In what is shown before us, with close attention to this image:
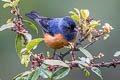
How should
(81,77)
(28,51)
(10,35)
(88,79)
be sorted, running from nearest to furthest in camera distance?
(28,51)
(10,35)
(81,77)
(88,79)

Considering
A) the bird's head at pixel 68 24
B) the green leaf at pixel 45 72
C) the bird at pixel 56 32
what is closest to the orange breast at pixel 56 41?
the bird at pixel 56 32

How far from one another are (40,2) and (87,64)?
5.56m

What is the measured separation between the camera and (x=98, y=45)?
7.70 metres

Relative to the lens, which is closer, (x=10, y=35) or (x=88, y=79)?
(x=10, y=35)

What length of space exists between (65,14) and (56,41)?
3.42m

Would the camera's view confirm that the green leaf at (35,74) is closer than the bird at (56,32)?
Yes

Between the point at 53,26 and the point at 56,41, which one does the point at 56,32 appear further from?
the point at 56,41

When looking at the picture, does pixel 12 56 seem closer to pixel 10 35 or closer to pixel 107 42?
pixel 10 35

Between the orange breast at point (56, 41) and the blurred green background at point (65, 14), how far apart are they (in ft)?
10.6

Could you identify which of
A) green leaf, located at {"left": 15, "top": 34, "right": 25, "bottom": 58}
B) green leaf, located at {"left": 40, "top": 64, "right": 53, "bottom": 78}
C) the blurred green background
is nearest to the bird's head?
green leaf, located at {"left": 15, "top": 34, "right": 25, "bottom": 58}

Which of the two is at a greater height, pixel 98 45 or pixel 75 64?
pixel 75 64

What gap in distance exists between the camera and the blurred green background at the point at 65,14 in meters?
7.43

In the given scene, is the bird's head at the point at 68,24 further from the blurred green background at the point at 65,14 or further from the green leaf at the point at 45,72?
the blurred green background at the point at 65,14

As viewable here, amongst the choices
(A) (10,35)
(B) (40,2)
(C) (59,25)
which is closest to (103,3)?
(B) (40,2)
